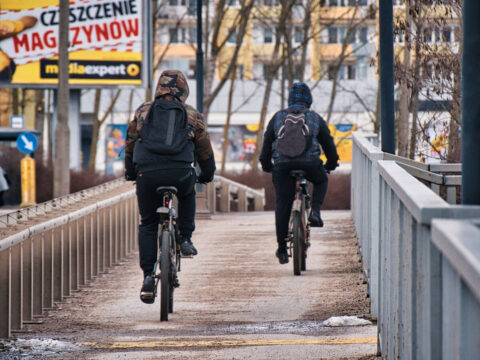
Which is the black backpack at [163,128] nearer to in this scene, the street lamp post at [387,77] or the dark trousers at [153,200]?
the dark trousers at [153,200]

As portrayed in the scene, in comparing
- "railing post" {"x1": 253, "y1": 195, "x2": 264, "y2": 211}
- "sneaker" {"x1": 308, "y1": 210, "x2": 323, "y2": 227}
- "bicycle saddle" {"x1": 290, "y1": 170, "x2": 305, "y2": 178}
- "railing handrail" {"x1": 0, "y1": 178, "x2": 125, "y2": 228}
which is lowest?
"railing post" {"x1": 253, "y1": 195, "x2": 264, "y2": 211}

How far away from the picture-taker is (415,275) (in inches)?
147

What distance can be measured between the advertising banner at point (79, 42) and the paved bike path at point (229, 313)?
21.5 meters

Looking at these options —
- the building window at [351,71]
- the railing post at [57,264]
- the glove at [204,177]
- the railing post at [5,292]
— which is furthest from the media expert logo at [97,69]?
the building window at [351,71]

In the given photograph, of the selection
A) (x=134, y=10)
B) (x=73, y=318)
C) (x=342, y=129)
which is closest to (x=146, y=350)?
(x=73, y=318)

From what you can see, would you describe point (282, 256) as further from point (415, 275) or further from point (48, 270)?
point (415, 275)

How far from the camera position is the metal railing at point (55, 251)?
7.81 meters

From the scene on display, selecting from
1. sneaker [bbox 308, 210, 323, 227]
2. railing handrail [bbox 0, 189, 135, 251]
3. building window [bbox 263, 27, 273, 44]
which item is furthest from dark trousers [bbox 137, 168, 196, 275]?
building window [bbox 263, 27, 273, 44]

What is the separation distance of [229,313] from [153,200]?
1127 millimetres

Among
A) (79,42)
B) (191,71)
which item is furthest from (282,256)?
(191,71)

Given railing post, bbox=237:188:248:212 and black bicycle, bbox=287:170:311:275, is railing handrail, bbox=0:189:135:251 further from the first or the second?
railing post, bbox=237:188:248:212

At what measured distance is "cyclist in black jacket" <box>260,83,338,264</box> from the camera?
398 inches

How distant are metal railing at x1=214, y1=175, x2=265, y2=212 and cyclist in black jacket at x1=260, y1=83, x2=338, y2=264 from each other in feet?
61.4

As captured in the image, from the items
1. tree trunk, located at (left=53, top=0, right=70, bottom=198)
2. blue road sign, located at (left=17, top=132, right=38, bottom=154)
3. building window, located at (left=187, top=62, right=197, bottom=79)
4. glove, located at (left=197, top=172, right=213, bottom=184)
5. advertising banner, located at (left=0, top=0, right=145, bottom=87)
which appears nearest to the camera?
glove, located at (left=197, top=172, right=213, bottom=184)
